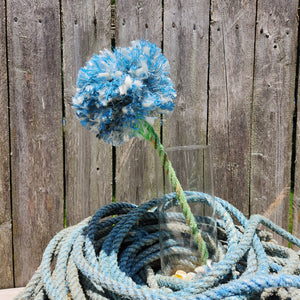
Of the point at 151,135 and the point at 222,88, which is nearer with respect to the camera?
the point at 151,135

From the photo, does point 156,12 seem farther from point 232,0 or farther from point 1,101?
point 1,101

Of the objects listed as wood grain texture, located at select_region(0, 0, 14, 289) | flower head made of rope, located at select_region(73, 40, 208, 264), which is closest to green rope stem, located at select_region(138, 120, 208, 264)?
flower head made of rope, located at select_region(73, 40, 208, 264)

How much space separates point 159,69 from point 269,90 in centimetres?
81

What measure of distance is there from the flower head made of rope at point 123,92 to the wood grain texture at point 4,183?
0.69 m

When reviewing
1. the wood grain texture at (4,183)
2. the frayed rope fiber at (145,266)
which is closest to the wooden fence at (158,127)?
the wood grain texture at (4,183)

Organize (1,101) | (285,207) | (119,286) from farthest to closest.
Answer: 1. (285,207)
2. (1,101)
3. (119,286)

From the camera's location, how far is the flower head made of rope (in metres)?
0.71

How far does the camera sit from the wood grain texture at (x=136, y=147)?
130cm

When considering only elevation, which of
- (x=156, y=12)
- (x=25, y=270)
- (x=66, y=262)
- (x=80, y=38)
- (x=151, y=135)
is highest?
(x=156, y=12)

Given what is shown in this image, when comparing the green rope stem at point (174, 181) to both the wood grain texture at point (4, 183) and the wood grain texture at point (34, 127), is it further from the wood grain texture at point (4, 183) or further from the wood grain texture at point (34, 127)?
the wood grain texture at point (4, 183)

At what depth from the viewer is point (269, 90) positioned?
138 centimetres

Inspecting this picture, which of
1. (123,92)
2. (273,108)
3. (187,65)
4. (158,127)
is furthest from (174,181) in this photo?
(273,108)

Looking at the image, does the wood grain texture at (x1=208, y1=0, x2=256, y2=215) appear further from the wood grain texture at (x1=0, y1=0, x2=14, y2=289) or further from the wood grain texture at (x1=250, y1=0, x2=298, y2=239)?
the wood grain texture at (x1=0, y1=0, x2=14, y2=289)

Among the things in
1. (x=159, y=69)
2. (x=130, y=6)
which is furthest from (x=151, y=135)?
(x=130, y=6)
